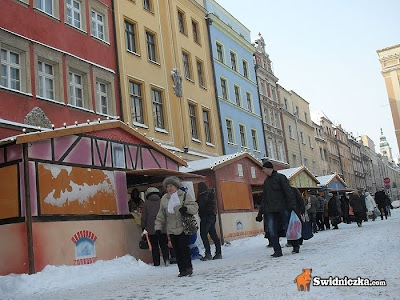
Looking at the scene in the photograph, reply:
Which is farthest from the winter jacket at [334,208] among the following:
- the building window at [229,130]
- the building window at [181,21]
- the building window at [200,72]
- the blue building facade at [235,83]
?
the building window at [181,21]

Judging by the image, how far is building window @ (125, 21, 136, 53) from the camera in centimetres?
2094

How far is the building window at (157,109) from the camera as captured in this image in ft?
71.6

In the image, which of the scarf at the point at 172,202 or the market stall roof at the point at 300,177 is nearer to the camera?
the scarf at the point at 172,202

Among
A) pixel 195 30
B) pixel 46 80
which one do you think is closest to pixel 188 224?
pixel 46 80

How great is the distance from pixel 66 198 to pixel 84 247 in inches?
47.0

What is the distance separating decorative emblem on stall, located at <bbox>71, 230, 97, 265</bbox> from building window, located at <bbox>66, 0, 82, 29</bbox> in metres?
9.22

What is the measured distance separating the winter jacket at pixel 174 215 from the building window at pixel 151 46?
49.7 ft

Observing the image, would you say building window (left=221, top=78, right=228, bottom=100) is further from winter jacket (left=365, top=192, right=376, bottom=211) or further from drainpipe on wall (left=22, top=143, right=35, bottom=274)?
drainpipe on wall (left=22, top=143, right=35, bottom=274)

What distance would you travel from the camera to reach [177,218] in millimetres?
8133

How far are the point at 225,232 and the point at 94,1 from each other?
10.4m

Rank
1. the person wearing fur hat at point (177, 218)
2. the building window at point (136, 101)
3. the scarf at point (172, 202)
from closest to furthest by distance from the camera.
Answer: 1. the person wearing fur hat at point (177, 218)
2. the scarf at point (172, 202)
3. the building window at point (136, 101)

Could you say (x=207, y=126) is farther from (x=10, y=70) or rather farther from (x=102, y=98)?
(x=10, y=70)

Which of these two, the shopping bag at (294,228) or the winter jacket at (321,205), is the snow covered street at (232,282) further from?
the winter jacket at (321,205)

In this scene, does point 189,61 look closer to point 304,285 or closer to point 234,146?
point 234,146
